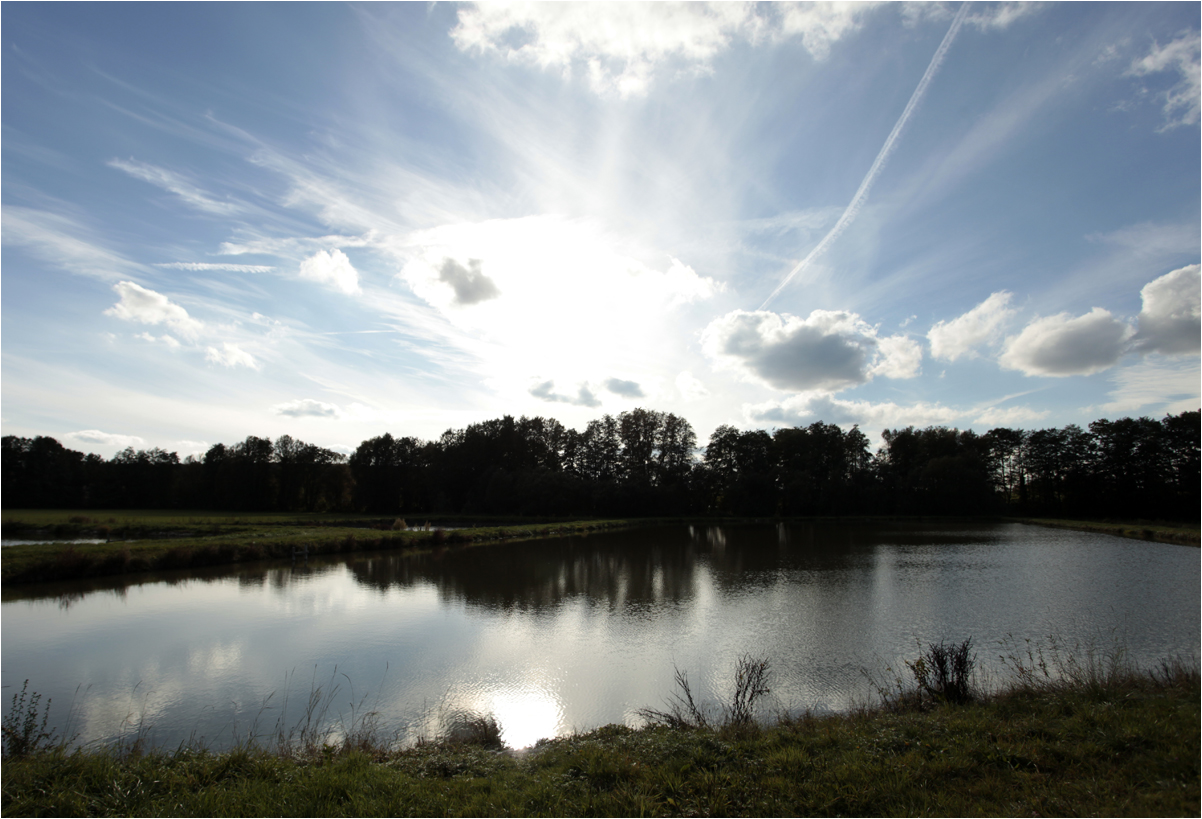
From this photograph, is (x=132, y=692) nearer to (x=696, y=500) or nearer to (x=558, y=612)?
(x=558, y=612)

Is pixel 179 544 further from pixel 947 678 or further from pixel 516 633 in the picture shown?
pixel 947 678

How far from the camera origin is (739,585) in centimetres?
1867

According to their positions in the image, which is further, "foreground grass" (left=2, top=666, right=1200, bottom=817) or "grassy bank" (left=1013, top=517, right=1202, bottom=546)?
"grassy bank" (left=1013, top=517, right=1202, bottom=546)

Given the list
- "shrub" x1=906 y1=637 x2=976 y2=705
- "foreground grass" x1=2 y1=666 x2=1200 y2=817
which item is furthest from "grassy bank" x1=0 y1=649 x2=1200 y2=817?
"shrub" x1=906 y1=637 x2=976 y2=705

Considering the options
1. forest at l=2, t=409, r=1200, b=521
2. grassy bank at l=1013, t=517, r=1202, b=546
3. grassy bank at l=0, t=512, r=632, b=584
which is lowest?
grassy bank at l=0, t=512, r=632, b=584

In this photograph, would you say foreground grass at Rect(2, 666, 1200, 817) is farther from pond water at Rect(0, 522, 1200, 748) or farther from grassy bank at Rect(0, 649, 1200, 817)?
pond water at Rect(0, 522, 1200, 748)

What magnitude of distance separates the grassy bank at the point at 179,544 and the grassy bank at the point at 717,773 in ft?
57.2

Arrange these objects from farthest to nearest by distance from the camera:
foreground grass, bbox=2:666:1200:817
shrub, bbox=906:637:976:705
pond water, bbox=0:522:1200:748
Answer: pond water, bbox=0:522:1200:748
shrub, bbox=906:637:976:705
foreground grass, bbox=2:666:1200:817

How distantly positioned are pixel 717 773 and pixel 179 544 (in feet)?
85.5

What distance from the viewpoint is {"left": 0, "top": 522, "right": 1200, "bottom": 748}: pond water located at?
8500 millimetres

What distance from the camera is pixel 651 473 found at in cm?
7238

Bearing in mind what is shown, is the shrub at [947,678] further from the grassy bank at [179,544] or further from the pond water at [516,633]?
the grassy bank at [179,544]

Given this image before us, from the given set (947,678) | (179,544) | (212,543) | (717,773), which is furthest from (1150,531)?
(179,544)

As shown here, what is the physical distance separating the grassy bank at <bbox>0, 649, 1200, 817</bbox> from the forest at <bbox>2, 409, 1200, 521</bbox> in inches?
2143
